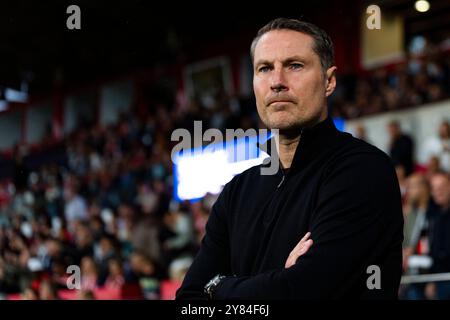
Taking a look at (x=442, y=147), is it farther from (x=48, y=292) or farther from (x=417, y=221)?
(x=48, y=292)

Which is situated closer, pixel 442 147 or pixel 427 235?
pixel 427 235

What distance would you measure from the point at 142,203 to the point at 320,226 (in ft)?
30.5

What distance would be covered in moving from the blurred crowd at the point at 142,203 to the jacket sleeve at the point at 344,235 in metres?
3.62

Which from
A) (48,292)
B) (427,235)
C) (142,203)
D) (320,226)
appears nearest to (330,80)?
(320,226)

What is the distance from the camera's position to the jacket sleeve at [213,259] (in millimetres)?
2273

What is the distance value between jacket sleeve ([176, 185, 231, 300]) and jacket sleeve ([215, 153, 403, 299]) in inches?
10.5

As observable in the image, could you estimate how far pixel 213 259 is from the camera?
7.52 feet

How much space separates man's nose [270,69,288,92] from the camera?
2097mm

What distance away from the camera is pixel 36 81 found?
72.1 ft

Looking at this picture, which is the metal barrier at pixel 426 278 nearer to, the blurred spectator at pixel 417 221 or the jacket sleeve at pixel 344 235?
the blurred spectator at pixel 417 221

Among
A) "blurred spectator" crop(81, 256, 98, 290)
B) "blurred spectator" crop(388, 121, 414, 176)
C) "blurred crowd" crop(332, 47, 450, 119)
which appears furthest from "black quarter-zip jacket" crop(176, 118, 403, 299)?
"blurred crowd" crop(332, 47, 450, 119)

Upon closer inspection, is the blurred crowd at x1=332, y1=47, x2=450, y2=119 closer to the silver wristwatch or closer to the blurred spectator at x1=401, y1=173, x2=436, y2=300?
the blurred spectator at x1=401, y1=173, x2=436, y2=300

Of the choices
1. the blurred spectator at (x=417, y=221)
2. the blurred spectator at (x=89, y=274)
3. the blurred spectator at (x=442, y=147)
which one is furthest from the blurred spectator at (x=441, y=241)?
the blurred spectator at (x=89, y=274)
